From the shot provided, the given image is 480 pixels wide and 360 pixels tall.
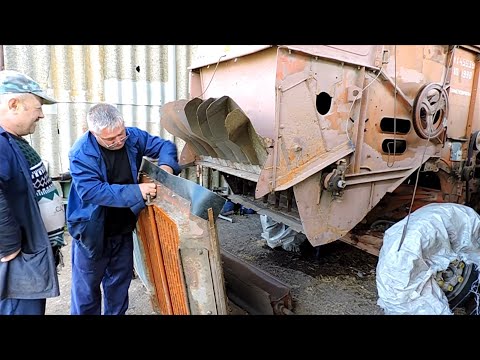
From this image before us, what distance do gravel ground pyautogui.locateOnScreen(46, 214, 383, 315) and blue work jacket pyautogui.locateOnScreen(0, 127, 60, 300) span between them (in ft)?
4.12

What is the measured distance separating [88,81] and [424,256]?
4.91 metres

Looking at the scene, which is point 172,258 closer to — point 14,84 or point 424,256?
point 14,84

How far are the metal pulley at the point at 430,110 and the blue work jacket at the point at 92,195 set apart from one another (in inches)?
104

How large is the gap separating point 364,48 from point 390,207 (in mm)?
1959

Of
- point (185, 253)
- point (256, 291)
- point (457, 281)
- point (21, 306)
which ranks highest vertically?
point (185, 253)

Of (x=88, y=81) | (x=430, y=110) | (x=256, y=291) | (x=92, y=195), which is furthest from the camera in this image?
(x=88, y=81)

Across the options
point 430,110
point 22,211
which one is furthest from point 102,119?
point 430,110

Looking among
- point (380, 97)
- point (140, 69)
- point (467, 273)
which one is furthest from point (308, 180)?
point (140, 69)

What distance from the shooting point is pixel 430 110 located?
317 cm

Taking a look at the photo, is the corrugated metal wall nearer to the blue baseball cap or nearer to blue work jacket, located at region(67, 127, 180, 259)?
blue work jacket, located at region(67, 127, 180, 259)

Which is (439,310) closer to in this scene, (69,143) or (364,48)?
(364,48)

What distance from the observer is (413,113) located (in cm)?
311

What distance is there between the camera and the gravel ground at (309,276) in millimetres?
3188

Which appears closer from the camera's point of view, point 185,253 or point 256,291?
point 185,253
